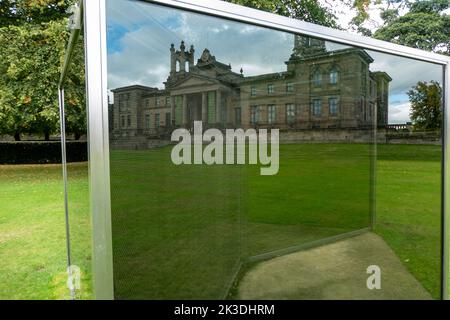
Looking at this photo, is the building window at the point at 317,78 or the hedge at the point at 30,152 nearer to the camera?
the building window at the point at 317,78

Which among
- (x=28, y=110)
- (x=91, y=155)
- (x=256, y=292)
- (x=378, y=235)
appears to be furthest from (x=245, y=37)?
(x=28, y=110)

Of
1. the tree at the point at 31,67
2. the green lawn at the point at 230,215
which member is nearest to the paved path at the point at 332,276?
the green lawn at the point at 230,215

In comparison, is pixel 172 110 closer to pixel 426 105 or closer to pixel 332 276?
pixel 332 276

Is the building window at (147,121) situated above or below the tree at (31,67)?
below

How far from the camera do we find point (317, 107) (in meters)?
2.54

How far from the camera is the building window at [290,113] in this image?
8.46ft

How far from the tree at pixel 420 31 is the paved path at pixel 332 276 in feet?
53.6

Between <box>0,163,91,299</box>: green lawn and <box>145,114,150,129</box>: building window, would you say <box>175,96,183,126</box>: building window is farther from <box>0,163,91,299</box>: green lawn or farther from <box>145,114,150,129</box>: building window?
<box>0,163,91,299</box>: green lawn

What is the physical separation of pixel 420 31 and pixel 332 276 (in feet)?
59.2

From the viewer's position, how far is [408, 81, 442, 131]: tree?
2.46 metres

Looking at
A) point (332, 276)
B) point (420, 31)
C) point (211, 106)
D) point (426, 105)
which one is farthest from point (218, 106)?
point (420, 31)

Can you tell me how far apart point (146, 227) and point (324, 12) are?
11.9m

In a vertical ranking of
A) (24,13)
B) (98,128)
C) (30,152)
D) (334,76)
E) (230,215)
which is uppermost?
(24,13)

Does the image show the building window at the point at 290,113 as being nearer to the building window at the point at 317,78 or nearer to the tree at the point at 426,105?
the building window at the point at 317,78
